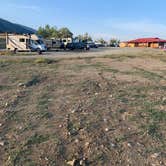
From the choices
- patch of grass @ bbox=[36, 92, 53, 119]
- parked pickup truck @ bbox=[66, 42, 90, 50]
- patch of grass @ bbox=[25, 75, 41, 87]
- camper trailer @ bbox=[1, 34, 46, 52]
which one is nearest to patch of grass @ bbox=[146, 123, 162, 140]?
patch of grass @ bbox=[36, 92, 53, 119]

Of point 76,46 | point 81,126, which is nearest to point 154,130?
point 81,126

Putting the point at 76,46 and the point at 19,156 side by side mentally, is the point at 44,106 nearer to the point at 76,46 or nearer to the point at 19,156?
the point at 19,156

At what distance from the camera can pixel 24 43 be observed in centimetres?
4703

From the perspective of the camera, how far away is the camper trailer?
4634 centimetres

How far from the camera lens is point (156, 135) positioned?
6402 mm

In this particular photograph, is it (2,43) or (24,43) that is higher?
(24,43)

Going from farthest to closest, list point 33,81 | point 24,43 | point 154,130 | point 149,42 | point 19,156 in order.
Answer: point 149,42
point 24,43
point 33,81
point 154,130
point 19,156

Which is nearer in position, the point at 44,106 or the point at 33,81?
the point at 44,106

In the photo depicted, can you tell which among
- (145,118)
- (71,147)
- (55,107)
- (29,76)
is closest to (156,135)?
(145,118)

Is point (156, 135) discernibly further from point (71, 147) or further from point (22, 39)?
point (22, 39)

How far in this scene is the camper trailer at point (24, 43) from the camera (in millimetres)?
46344

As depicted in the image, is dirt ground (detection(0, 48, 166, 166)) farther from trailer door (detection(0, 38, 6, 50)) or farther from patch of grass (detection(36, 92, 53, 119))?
trailer door (detection(0, 38, 6, 50))

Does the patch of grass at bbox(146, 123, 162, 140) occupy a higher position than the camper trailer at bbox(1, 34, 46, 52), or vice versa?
the patch of grass at bbox(146, 123, 162, 140)

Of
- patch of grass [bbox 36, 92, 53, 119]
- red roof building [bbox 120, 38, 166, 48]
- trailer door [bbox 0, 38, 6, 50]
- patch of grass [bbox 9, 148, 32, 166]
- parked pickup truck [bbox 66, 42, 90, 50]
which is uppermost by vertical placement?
patch of grass [bbox 36, 92, 53, 119]
